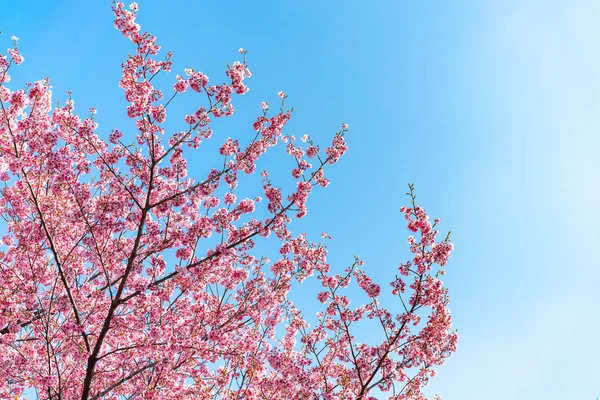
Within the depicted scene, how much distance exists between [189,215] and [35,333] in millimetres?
4554

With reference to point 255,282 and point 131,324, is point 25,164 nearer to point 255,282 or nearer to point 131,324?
point 131,324

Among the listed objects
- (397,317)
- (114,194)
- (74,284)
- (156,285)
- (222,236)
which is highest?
(114,194)

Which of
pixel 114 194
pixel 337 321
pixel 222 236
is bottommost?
pixel 337 321

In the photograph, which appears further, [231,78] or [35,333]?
[35,333]

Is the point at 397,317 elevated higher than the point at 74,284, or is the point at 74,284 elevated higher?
the point at 74,284

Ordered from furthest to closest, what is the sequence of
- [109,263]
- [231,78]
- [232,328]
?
[109,263]
[232,328]
[231,78]

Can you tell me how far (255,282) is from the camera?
37.9ft

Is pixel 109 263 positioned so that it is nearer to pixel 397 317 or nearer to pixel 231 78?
pixel 231 78

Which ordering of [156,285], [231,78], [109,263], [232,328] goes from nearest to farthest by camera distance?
[156,285], [231,78], [232,328], [109,263]

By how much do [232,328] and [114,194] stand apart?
4.18 metres

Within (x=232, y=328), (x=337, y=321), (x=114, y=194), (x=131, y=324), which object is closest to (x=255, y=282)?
(x=232, y=328)

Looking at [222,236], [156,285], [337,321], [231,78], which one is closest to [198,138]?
[231,78]

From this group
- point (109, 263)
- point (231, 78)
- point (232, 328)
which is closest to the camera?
point (231, 78)

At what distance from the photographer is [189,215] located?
37.0ft
